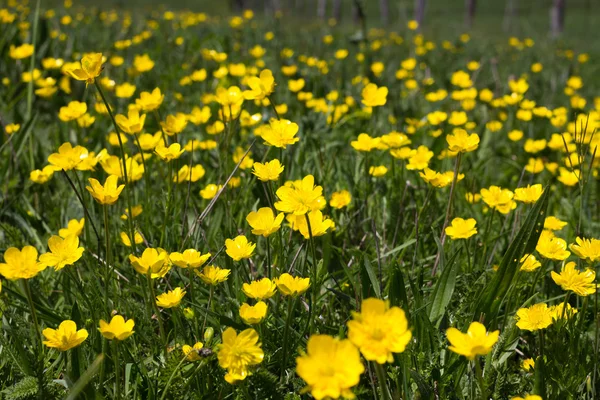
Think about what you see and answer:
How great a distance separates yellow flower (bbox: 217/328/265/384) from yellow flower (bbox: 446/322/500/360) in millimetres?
370

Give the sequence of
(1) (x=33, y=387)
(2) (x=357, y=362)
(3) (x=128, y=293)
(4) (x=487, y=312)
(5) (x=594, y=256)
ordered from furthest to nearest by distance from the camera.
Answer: (3) (x=128, y=293) < (4) (x=487, y=312) < (5) (x=594, y=256) < (1) (x=33, y=387) < (2) (x=357, y=362)

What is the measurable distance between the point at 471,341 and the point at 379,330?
0.74 feet

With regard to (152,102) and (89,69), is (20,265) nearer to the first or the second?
(89,69)

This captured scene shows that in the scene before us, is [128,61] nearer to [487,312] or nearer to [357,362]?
[487,312]

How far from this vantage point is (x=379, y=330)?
959 mm

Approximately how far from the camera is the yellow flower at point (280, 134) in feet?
5.52

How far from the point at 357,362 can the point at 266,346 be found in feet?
2.00

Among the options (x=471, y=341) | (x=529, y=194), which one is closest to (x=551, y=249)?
(x=529, y=194)

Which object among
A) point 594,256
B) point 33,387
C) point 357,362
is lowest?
point 33,387

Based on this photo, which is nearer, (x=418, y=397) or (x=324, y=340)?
(x=324, y=340)

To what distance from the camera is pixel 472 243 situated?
2.11 metres

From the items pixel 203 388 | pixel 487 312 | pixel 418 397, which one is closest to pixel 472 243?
pixel 487 312

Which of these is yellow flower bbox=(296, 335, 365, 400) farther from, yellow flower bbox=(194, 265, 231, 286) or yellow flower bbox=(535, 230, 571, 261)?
yellow flower bbox=(535, 230, 571, 261)

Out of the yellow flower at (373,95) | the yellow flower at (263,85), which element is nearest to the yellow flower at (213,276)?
the yellow flower at (263,85)
